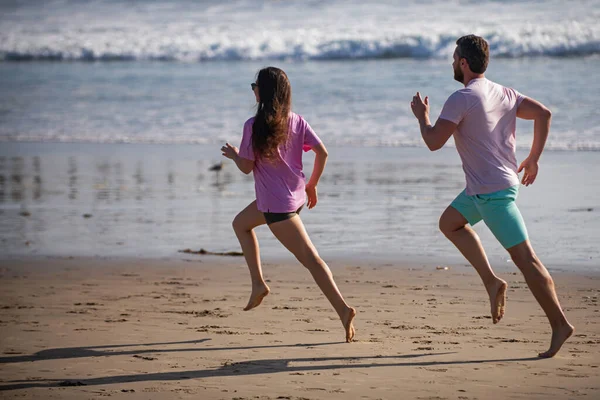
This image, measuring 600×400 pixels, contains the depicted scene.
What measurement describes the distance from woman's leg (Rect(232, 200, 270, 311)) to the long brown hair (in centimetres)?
50

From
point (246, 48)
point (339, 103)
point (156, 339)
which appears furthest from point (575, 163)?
point (246, 48)

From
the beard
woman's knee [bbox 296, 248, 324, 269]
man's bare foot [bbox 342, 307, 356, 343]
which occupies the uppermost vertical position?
the beard

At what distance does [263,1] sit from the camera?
3978 cm

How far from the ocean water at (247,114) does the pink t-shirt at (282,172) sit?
2.97 meters

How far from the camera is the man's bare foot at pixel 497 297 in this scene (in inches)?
208

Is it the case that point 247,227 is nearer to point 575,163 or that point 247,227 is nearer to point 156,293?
point 156,293

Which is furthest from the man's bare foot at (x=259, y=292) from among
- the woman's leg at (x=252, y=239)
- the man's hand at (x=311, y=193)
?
the man's hand at (x=311, y=193)

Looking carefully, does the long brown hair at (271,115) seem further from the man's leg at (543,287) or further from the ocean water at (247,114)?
the ocean water at (247,114)

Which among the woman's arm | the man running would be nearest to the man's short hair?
the man running

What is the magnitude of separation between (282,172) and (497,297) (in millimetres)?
1403

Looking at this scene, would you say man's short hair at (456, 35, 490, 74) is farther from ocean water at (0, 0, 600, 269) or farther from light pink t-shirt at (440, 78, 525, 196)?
ocean water at (0, 0, 600, 269)

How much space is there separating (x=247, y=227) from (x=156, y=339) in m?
0.86

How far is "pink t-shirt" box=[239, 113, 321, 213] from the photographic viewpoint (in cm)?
532

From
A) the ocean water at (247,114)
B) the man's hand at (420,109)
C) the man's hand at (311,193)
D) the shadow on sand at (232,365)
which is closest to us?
the shadow on sand at (232,365)
